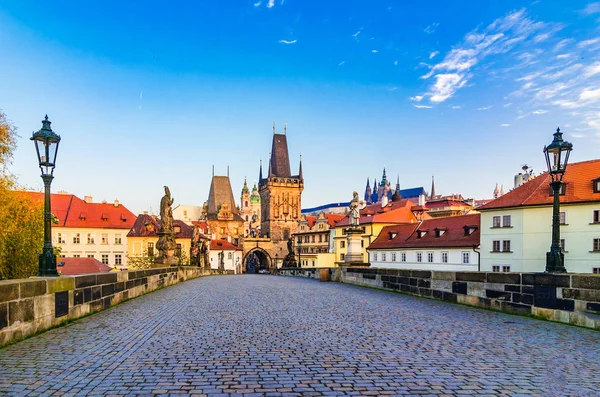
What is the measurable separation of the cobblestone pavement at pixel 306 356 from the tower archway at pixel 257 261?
89.5 m

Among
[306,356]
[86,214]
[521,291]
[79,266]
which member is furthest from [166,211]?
[86,214]

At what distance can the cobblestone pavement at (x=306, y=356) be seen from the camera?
186 inches

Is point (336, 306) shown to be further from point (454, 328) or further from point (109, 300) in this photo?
point (109, 300)

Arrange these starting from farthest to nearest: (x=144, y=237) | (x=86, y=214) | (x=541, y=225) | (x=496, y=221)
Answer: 1. (x=144, y=237)
2. (x=86, y=214)
3. (x=496, y=221)
4. (x=541, y=225)

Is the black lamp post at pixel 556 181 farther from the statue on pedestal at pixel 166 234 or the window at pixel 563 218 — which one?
the window at pixel 563 218

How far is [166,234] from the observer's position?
21.7 meters

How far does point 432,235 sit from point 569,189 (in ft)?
51.7

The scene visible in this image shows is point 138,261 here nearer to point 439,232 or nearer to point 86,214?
point 86,214

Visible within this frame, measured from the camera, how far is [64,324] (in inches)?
325

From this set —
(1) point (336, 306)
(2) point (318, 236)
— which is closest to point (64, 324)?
(1) point (336, 306)

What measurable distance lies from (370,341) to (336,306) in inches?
185

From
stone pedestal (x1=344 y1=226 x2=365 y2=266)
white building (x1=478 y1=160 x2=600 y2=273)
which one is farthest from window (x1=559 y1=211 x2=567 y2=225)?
stone pedestal (x1=344 y1=226 x2=365 y2=266)

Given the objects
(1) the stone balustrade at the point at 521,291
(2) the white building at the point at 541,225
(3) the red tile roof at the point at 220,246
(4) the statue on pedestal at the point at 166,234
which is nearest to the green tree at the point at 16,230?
(4) the statue on pedestal at the point at 166,234

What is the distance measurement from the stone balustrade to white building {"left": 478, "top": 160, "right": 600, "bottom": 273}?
30437 millimetres
